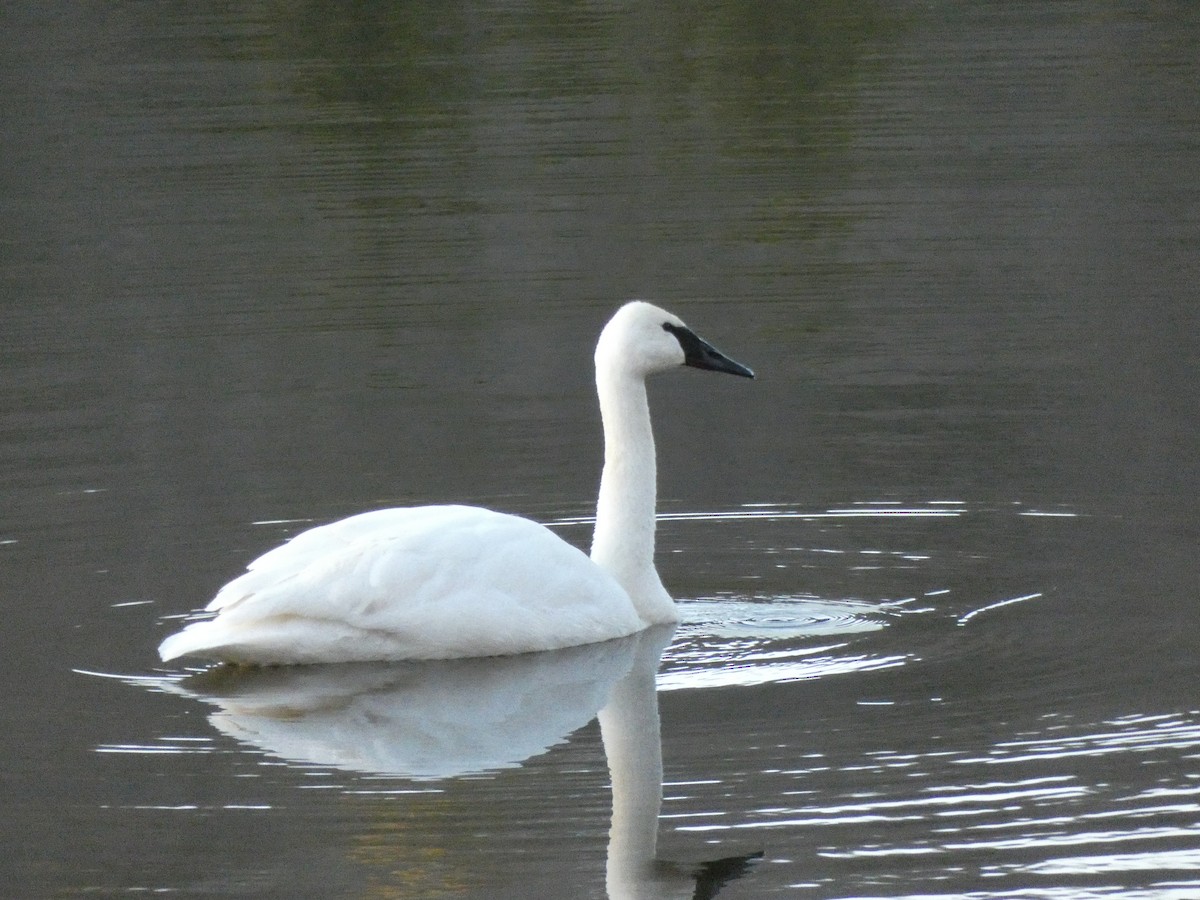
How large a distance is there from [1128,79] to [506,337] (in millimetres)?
11166

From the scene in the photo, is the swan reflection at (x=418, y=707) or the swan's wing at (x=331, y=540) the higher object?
the swan's wing at (x=331, y=540)

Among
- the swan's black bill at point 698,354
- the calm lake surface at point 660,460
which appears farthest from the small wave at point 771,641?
the swan's black bill at point 698,354

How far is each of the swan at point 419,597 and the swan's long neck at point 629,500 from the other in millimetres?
12

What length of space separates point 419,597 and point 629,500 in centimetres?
117

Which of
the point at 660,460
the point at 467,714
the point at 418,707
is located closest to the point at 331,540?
the point at 418,707

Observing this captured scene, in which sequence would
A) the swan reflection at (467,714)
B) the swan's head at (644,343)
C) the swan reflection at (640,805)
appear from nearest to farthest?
the swan reflection at (640,805)
the swan reflection at (467,714)
the swan's head at (644,343)

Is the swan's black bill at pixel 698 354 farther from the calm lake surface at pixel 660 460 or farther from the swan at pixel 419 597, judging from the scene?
the swan at pixel 419 597

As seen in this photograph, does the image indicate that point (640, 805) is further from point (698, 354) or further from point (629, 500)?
point (698, 354)

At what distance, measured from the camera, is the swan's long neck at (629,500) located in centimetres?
951

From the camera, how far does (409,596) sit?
29.1 feet

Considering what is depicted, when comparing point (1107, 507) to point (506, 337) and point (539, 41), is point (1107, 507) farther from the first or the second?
point (539, 41)

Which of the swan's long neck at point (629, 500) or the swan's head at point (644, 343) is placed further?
the swan's head at point (644, 343)

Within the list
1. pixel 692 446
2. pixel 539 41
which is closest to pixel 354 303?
pixel 692 446

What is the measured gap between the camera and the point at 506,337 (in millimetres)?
15047
